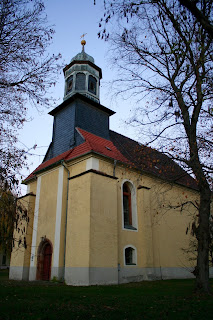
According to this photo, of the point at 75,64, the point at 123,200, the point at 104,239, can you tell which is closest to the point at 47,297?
the point at 104,239

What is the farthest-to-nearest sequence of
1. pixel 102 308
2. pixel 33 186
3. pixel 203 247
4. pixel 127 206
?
pixel 33 186, pixel 127 206, pixel 203 247, pixel 102 308

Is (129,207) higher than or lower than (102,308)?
higher

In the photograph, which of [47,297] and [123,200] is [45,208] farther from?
[47,297]

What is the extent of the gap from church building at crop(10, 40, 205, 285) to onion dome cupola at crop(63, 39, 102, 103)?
0.09 meters

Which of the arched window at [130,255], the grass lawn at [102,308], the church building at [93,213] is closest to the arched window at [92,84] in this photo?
the church building at [93,213]

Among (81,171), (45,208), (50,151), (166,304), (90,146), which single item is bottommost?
(166,304)

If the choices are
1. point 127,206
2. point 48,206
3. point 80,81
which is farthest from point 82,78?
point 127,206

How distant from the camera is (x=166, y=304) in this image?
7.39 m

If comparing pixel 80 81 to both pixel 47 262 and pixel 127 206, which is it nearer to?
pixel 127 206

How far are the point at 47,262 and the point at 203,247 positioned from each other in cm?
959

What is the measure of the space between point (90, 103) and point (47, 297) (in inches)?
546

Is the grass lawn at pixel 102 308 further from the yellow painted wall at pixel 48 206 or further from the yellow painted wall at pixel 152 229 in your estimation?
the yellow painted wall at pixel 48 206

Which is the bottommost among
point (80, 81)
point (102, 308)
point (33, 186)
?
point (102, 308)

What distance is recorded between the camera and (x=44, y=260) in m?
15.7
